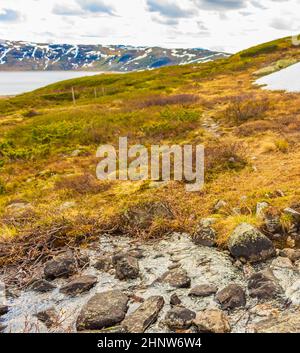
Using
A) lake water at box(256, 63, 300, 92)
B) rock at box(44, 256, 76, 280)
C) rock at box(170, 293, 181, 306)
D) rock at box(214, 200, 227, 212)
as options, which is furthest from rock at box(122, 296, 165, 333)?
lake water at box(256, 63, 300, 92)

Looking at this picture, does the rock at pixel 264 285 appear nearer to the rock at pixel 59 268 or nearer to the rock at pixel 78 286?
the rock at pixel 78 286

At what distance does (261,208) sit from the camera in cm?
878

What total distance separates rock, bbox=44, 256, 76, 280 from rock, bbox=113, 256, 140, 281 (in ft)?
3.24

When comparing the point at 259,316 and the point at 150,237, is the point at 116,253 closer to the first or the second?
the point at 150,237

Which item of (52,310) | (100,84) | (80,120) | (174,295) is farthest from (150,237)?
(100,84)

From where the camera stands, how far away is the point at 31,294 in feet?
23.7

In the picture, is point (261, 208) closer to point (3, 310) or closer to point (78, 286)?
point (78, 286)

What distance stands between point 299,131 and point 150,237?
33.8 feet

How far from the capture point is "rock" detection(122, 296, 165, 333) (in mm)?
5797

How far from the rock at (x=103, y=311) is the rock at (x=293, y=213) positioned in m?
4.17

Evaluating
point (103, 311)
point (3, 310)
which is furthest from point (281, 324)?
point (3, 310)

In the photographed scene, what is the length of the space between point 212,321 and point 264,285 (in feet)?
4.30

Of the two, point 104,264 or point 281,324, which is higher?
point 281,324

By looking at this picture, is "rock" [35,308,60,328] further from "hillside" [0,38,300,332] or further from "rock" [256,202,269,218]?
"rock" [256,202,269,218]
